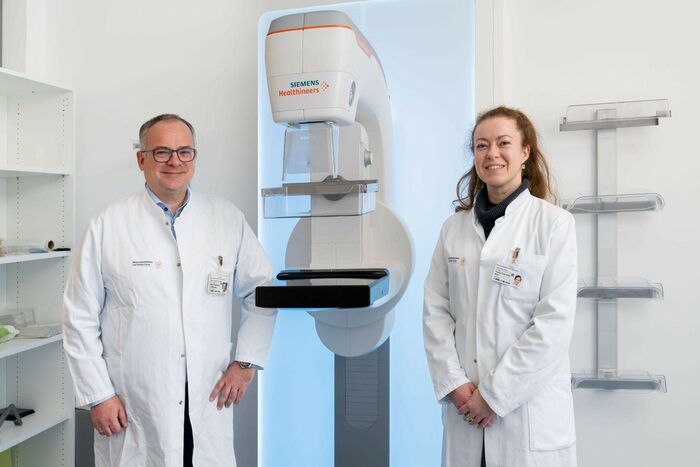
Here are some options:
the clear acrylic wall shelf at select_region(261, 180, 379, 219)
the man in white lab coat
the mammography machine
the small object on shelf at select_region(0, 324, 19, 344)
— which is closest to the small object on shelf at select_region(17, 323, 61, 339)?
the small object on shelf at select_region(0, 324, 19, 344)

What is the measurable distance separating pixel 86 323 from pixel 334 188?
2.60 feet

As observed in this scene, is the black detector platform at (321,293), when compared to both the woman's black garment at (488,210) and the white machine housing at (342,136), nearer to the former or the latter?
the white machine housing at (342,136)

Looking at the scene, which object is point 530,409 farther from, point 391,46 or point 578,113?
point 391,46

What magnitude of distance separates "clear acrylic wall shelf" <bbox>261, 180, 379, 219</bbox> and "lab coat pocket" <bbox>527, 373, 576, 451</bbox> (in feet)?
2.07

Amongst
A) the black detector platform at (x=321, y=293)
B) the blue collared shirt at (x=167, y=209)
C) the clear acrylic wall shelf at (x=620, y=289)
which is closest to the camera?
the black detector platform at (x=321, y=293)

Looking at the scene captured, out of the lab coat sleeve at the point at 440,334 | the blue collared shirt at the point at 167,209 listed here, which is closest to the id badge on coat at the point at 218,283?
the blue collared shirt at the point at 167,209

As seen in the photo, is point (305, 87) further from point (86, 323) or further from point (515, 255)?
point (86, 323)

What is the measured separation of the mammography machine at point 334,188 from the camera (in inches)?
51.7

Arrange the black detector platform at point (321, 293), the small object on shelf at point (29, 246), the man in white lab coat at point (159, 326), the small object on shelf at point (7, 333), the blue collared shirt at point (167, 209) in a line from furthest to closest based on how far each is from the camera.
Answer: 1. the small object on shelf at point (29, 246)
2. the small object on shelf at point (7, 333)
3. the blue collared shirt at point (167, 209)
4. the man in white lab coat at point (159, 326)
5. the black detector platform at point (321, 293)

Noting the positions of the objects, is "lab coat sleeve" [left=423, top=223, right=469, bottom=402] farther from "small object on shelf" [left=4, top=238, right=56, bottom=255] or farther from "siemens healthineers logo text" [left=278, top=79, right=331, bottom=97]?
"small object on shelf" [left=4, top=238, right=56, bottom=255]

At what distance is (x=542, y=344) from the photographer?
1339 millimetres

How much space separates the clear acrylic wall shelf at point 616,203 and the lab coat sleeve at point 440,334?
61 cm

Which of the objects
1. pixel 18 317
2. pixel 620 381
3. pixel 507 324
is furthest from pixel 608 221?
pixel 18 317

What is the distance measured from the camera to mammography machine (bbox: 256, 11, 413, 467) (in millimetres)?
1313
